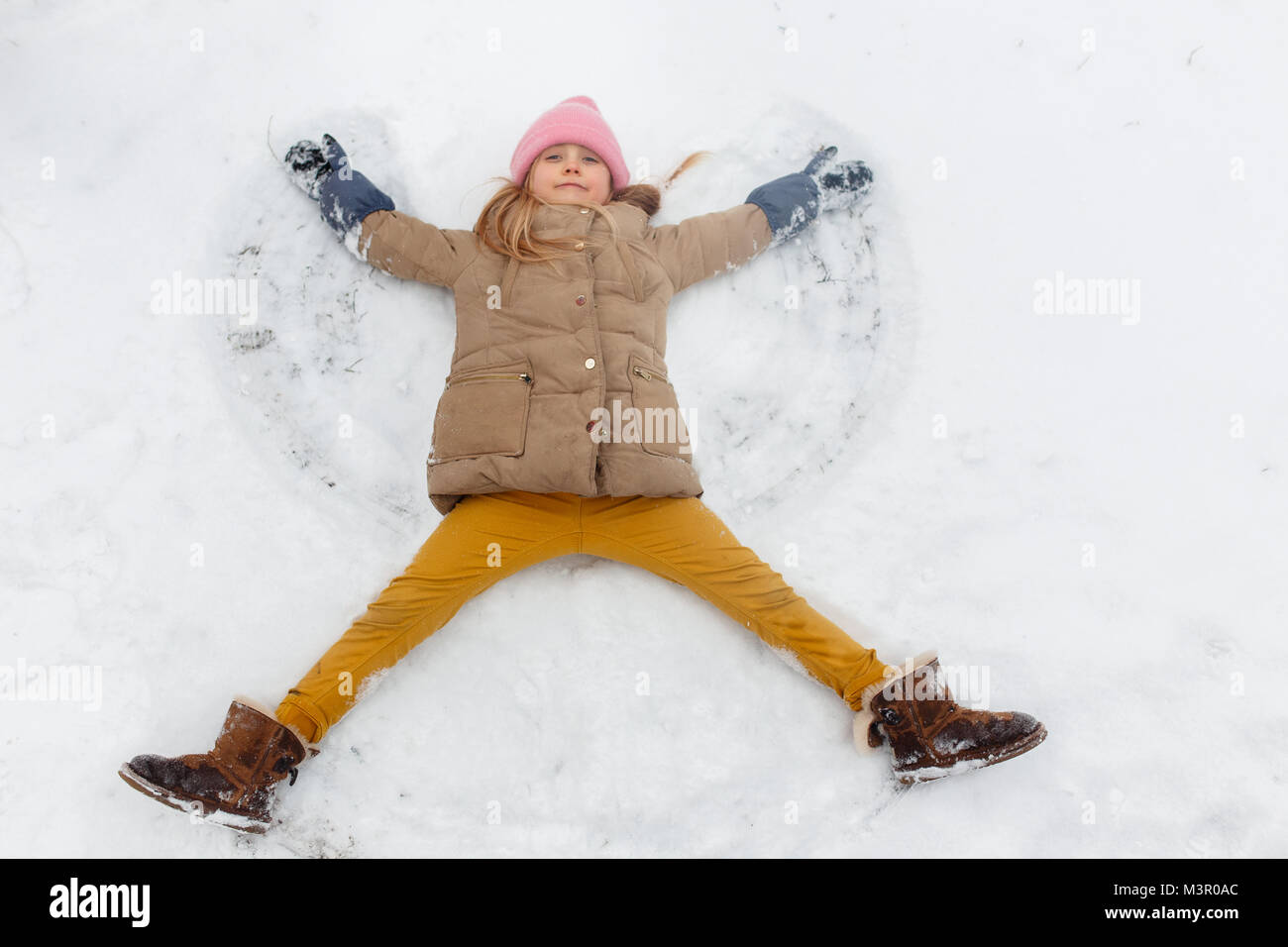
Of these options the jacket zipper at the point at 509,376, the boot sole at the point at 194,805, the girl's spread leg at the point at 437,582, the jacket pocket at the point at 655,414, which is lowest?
the boot sole at the point at 194,805

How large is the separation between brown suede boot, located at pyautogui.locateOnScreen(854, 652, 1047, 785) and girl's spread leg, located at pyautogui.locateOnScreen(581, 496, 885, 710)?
4.0 inches

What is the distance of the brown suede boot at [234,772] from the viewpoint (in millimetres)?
2025

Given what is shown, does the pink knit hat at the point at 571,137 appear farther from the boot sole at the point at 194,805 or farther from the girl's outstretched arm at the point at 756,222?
the boot sole at the point at 194,805

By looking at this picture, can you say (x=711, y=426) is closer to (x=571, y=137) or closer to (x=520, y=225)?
(x=520, y=225)

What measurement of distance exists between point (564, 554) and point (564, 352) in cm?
52

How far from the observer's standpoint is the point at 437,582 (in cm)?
217

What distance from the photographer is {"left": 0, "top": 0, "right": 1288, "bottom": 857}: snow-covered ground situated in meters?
2.22

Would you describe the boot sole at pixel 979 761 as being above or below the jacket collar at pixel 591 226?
below

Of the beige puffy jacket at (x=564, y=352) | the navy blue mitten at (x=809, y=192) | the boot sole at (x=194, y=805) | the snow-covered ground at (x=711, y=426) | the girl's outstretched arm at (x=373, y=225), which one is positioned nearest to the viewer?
the boot sole at (x=194, y=805)

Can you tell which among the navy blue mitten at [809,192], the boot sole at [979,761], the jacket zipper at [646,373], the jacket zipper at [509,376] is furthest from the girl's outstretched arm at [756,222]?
the boot sole at [979,761]

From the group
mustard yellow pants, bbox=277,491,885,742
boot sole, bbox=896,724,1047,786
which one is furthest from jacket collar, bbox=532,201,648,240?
boot sole, bbox=896,724,1047,786

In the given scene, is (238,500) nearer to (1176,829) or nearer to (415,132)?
(415,132)

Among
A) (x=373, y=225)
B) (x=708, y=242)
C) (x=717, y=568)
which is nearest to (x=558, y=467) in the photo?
(x=717, y=568)

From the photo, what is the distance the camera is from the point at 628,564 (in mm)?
2381
